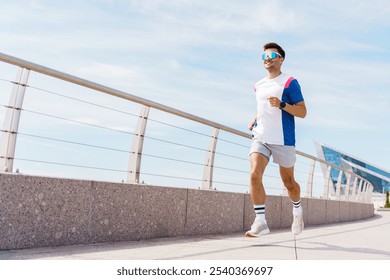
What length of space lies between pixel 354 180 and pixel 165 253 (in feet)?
38.8

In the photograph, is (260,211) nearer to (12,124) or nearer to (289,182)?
(289,182)

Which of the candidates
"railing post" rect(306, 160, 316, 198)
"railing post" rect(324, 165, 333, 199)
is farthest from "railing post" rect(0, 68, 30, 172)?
"railing post" rect(324, 165, 333, 199)

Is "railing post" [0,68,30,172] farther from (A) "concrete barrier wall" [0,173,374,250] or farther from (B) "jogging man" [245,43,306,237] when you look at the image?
(B) "jogging man" [245,43,306,237]

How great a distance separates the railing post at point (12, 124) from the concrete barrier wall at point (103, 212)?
177 mm

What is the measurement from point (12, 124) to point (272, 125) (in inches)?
105

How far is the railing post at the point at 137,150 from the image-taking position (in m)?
5.75

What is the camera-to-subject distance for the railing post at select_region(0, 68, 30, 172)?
4.41 meters

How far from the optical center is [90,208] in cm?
504

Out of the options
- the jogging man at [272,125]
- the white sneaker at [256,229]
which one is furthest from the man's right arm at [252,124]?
the white sneaker at [256,229]

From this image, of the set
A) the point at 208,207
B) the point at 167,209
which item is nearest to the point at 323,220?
the point at 208,207

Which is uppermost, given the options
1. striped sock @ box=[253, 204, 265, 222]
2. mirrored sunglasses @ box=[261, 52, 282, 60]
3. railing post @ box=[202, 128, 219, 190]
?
mirrored sunglasses @ box=[261, 52, 282, 60]

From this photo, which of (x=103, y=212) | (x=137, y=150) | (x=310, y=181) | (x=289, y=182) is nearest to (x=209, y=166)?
(x=289, y=182)
